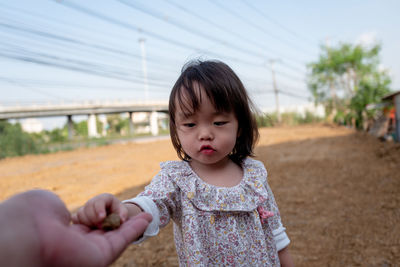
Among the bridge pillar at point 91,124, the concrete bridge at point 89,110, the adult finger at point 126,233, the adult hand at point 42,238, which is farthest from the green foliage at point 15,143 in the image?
the adult hand at point 42,238

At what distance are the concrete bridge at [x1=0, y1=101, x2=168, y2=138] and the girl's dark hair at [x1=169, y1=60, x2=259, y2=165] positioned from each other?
19.5 m

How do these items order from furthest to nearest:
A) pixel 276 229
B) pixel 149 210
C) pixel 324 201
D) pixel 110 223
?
pixel 324 201, pixel 276 229, pixel 149 210, pixel 110 223

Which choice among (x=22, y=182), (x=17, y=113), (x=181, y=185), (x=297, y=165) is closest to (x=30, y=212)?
(x=181, y=185)

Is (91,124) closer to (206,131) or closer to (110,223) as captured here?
(206,131)

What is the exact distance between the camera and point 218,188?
1.13m

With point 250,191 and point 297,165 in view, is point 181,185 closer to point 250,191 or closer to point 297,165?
point 250,191

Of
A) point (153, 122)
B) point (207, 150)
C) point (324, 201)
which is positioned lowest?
point (324, 201)

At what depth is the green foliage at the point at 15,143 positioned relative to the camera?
13.5 meters

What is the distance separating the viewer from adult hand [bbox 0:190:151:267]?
453 mm

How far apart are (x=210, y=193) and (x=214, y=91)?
16.4 inches

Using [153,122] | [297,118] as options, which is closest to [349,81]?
[297,118]

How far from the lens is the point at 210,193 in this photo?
1108 millimetres

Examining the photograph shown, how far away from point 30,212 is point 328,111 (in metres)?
25.1

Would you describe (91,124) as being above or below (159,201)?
above
